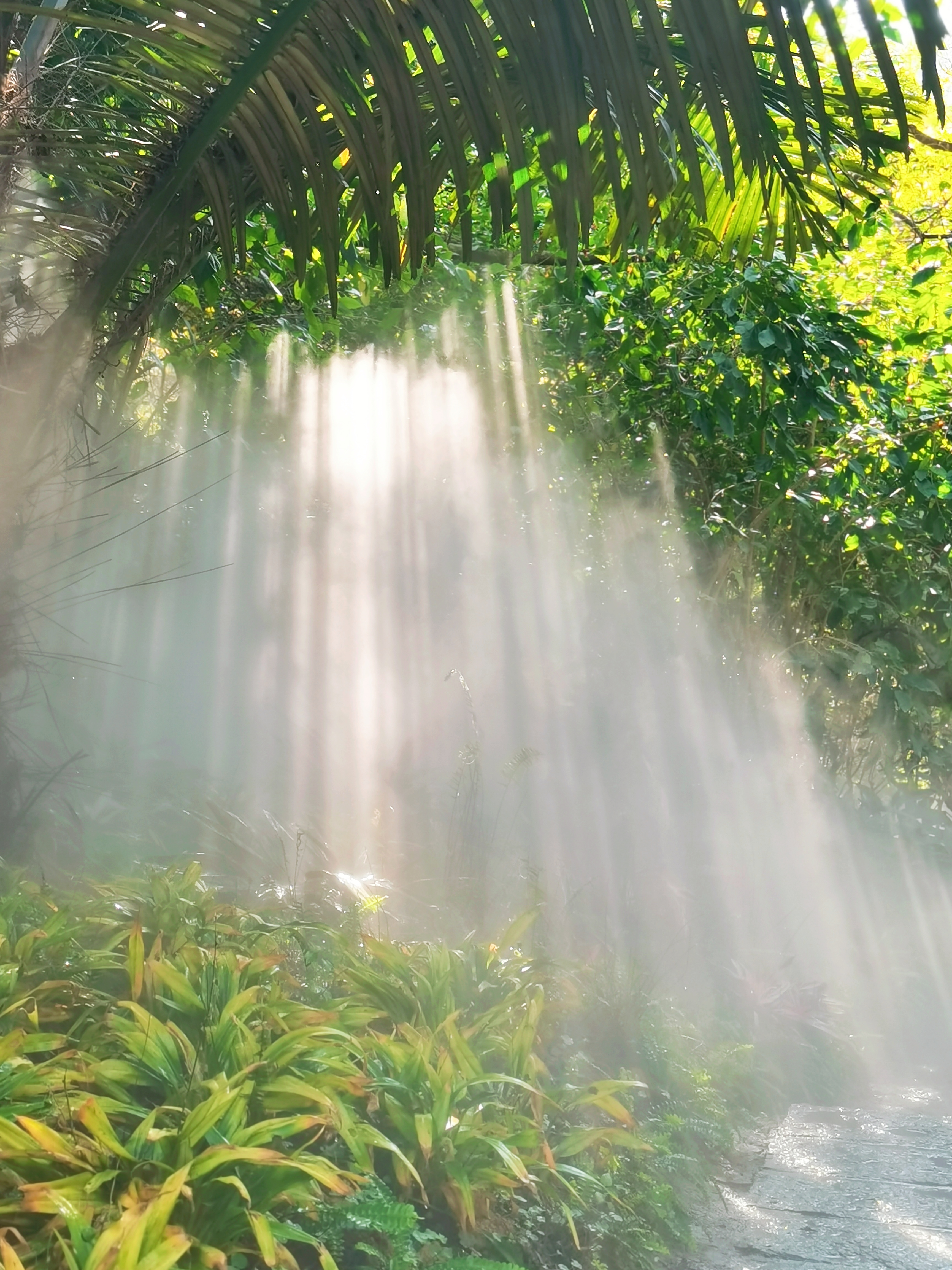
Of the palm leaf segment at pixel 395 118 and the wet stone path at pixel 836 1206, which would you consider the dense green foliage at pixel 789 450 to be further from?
the wet stone path at pixel 836 1206

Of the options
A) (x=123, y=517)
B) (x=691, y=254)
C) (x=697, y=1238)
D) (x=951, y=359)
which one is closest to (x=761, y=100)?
(x=691, y=254)

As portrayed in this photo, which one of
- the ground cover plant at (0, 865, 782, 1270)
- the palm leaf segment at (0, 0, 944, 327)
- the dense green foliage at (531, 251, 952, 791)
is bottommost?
the ground cover plant at (0, 865, 782, 1270)

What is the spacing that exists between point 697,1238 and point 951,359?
5.16 m

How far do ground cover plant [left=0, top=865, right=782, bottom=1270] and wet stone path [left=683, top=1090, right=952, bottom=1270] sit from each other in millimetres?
204

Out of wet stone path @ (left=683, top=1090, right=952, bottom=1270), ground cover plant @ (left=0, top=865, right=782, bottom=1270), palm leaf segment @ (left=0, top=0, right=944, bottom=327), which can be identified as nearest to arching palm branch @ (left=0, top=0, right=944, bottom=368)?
palm leaf segment @ (left=0, top=0, right=944, bottom=327)

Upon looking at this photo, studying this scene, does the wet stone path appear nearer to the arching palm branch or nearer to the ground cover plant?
the ground cover plant

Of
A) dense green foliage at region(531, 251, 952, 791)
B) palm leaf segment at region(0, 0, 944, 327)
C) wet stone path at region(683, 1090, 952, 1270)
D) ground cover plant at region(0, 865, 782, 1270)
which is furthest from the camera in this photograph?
dense green foliage at region(531, 251, 952, 791)

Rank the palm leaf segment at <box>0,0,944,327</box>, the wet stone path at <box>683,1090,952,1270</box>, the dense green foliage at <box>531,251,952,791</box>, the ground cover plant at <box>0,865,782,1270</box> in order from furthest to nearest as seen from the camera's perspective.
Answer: the dense green foliage at <box>531,251,952,791</box> < the wet stone path at <box>683,1090,952,1270</box> < the ground cover plant at <box>0,865,782,1270</box> < the palm leaf segment at <box>0,0,944,327</box>

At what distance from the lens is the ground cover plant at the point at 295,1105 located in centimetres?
219

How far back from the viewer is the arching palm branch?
1.54 m

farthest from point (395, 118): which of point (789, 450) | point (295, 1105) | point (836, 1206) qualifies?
point (836, 1206)

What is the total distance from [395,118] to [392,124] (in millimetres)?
52

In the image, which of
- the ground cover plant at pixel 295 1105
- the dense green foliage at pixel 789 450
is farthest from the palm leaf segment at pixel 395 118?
the dense green foliage at pixel 789 450

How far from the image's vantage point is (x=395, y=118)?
1860 millimetres
